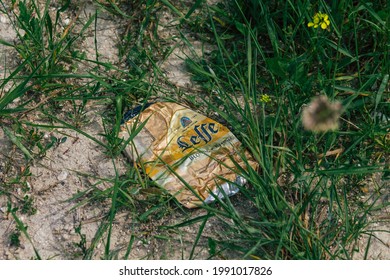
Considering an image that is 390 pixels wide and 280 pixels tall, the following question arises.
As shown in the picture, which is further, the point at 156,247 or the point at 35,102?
the point at 35,102

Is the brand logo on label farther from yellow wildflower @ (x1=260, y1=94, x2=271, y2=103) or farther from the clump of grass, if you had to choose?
yellow wildflower @ (x1=260, y1=94, x2=271, y2=103)

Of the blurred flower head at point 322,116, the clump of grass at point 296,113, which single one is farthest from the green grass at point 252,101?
the blurred flower head at point 322,116

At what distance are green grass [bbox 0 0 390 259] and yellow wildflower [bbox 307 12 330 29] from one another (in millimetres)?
54

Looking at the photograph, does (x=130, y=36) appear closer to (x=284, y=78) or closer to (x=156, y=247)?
(x=284, y=78)

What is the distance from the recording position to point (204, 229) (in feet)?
8.44

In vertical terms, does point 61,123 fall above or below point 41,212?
above

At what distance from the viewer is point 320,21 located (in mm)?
2670

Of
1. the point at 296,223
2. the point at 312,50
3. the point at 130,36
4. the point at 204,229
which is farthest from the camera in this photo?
the point at 130,36

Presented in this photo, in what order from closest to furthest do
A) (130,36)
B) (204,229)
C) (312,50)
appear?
(204,229) → (312,50) → (130,36)

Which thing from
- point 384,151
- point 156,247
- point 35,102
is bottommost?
point 156,247

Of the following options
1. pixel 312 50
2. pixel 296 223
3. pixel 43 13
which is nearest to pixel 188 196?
pixel 296 223

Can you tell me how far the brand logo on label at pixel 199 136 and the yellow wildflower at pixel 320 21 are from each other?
567 millimetres

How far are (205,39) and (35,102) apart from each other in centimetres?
80

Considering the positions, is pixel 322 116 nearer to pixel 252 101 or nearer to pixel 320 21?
pixel 252 101
